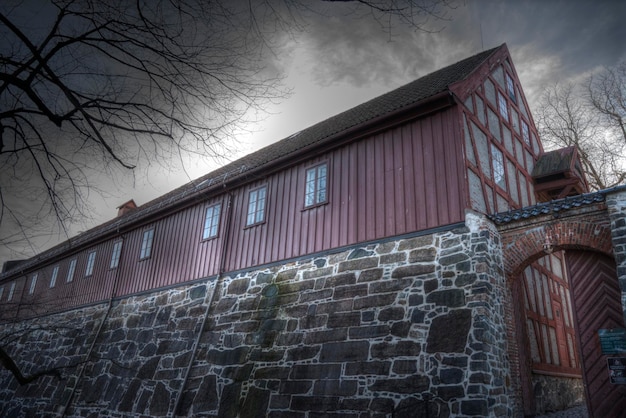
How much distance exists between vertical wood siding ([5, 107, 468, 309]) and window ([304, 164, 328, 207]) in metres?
0.17

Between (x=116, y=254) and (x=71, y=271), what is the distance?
4.42m

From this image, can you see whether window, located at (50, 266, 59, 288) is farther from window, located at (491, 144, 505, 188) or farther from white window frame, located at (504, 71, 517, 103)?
white window frame, located at (504, 71, 517, 103)

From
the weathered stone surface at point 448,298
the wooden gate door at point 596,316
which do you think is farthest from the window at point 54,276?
the wooden gate door at point 596,316

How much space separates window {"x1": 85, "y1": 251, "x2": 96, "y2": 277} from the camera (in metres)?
19.4

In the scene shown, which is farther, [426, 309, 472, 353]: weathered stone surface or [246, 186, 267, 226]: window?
[246, 186, 267, 226]: window

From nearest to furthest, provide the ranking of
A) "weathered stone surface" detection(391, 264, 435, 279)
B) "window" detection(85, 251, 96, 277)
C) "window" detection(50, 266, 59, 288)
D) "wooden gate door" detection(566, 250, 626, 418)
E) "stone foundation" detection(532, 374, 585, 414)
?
"wooden gate door" detection(566, 250, 626, 418)
"weathered stone surface" detection(391, 264, 435, 279)
"stone foundation" detection(532, 374, 585, 414)
"window" detection(85, 251, 96, 277)
"window" detection(50, 266, 59, 288)

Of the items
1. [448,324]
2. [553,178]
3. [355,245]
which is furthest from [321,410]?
[553,178]

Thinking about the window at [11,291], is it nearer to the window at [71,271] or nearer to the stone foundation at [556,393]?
the window at [71,271]

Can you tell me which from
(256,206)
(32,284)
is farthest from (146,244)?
(32,284)

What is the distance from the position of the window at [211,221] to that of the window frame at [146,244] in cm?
321

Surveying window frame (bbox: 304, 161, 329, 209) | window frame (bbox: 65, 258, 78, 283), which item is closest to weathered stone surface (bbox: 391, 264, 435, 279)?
window frame (bbox: 304, 161, 329, 209)

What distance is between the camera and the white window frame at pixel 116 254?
703 inches

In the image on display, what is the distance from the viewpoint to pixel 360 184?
10.2m

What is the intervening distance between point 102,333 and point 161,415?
20.6 feet
